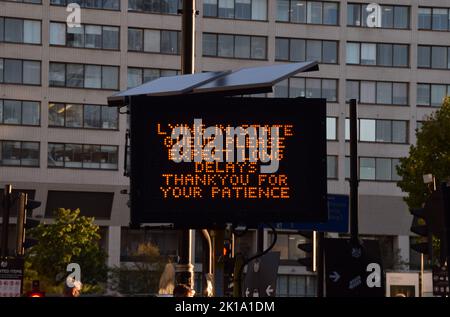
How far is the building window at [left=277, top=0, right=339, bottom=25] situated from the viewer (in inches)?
3661

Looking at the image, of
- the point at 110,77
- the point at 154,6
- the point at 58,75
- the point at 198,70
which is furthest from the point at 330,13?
the point at 58,75

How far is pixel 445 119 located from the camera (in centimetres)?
5784

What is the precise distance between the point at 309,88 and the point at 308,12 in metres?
5.26

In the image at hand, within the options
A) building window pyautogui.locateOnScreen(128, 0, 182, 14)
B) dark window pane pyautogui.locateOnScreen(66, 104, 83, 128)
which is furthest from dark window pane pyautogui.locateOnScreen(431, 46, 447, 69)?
dark window pane pyautogui.locateOnScreen(66, 104, 83, 128)

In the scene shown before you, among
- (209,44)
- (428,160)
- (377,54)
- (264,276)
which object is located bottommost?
(264,276)

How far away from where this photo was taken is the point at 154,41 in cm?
9094

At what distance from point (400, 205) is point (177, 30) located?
19.4 metres

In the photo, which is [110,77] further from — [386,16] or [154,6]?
[386,16]

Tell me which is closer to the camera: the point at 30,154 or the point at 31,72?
the point at 30,154

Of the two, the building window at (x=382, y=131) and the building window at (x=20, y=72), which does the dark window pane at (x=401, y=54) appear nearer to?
the building window at (x=382, y=131)

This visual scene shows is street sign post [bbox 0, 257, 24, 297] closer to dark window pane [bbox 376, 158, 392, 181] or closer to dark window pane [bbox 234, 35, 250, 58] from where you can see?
dark window pane [bbox 234, 35, 250, 58]

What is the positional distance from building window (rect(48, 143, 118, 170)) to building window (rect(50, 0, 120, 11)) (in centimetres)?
908

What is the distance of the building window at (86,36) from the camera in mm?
88812
